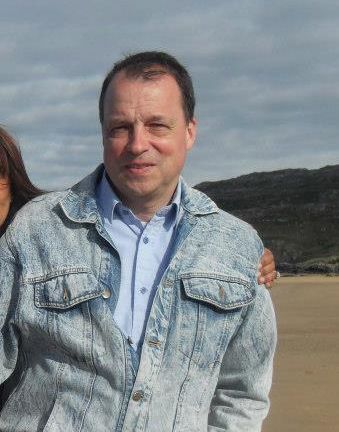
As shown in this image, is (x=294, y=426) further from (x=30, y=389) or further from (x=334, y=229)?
(x=334, y=229)

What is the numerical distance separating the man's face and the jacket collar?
0.11 metres

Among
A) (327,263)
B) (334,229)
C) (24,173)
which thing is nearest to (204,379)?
(24,173)

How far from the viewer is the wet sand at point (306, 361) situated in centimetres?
767

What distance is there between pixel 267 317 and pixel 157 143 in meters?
0.72

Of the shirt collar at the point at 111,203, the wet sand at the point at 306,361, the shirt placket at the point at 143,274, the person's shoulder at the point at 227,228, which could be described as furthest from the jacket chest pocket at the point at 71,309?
the wet sand at the point at 306,361

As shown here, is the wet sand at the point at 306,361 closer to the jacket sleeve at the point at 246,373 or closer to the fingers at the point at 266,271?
the fingers at the point at 266,271

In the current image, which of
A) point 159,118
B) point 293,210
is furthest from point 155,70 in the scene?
point 293,210

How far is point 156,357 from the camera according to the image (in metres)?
3.09

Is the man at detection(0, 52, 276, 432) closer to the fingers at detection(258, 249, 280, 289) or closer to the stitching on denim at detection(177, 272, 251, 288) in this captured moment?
the stitching on denim at detection(177, 272, 251, 288)

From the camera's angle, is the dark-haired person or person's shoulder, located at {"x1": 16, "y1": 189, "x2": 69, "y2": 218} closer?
person's shoulder, located at {"x1": 16, "y1": 189, "x2": 69, "y2": 218}

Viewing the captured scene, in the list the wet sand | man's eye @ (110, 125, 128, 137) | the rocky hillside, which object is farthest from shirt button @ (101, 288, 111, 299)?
the rocky hillside

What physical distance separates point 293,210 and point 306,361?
17581 millimetres

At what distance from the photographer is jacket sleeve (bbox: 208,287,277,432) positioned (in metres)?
3.35

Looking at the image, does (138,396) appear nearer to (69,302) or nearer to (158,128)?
(69,302)
